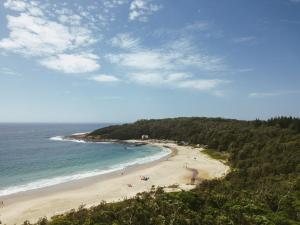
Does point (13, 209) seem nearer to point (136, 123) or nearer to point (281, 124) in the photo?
point (281, 124)

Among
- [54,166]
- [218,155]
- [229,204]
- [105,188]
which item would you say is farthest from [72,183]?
[218,155]

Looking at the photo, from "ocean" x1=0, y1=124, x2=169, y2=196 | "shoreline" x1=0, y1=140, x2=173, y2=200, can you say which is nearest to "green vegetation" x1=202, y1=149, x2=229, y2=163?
"ocean" x1=0, y1=124, x2=169, y2=196

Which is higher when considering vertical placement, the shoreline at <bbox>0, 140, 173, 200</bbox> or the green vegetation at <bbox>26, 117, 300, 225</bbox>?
the green vegetation at <bbox>26, 117, 300, 225</bbox>

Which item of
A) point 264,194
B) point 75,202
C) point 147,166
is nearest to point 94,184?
point 75,202

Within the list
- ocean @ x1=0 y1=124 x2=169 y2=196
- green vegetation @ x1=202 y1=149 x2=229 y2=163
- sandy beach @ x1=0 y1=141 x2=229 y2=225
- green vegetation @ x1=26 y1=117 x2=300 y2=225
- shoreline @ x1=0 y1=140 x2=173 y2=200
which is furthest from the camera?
green vegetation @ x1=202 y1=149 x2=229 y2=163

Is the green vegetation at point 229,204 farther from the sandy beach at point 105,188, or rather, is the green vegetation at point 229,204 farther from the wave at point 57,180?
the wave at point 57,180

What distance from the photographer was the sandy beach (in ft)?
122

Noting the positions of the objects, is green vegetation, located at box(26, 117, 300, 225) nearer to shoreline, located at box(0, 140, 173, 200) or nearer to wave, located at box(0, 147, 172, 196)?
shoreline, located at box(0, 140, 173, 200)

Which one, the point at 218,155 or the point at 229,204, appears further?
the point at 218,155

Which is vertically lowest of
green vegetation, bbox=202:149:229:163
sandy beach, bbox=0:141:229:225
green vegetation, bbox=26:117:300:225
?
sandy beach, bbox=0:141:229:225

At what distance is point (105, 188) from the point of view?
48469mm

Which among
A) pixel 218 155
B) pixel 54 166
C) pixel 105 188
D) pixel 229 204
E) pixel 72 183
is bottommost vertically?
pixel 105 188

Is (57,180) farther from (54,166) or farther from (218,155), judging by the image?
(218,155)

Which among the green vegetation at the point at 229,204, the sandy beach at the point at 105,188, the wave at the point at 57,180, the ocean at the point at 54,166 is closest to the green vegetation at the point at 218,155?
the sandy beach at the point at 105,188
